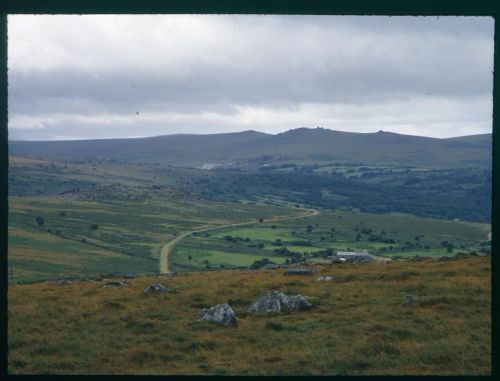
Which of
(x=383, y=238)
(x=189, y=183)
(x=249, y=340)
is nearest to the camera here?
(x=249, y=340)

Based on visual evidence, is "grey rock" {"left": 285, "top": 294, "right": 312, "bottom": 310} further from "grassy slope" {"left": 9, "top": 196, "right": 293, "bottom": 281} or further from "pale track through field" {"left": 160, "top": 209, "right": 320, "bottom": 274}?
"grassy slope" {"left": 9, "top": 196, "right": 293, "bottom": 281}

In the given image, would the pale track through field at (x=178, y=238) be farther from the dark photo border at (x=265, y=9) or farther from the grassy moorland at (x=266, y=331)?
the dark photo border at (x=265, y=9)

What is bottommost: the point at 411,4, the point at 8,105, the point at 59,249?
the point at 59,249

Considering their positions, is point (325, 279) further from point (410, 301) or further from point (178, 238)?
point (178, 238)

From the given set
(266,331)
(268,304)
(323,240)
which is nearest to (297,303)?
(268,304)

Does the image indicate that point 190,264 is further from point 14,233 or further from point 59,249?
point 14,233

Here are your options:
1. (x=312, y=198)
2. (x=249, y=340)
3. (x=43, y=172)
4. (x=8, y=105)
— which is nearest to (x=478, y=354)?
(x=249, y=340)

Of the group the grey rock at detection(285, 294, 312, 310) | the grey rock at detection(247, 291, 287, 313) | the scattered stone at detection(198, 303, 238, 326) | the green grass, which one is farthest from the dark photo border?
the green grass
